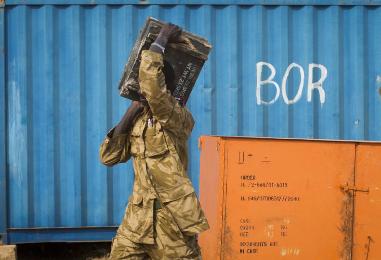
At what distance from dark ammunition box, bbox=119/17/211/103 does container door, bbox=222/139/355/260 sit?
966 mm

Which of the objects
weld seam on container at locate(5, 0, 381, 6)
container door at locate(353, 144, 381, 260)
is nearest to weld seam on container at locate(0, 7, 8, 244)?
weld seam on container at locate(5, 0, 381, 6)

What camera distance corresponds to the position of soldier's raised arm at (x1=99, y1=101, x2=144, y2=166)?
10.8ft

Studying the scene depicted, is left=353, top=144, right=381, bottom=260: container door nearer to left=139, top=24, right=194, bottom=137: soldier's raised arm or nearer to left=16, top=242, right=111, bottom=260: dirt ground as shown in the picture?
left=139, top=24, right=194, bottom=137: soldier's raised arm

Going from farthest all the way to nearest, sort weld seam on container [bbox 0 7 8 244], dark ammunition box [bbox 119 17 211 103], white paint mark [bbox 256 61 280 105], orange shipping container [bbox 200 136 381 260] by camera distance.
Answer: white paint mark [bbox 256 61 280 105]
weld seam on container [bbox 0 7 8 244]
orange shipping container [bbox 200 136 381 260]
dark ammunition box [bbox 119 17 211 103]

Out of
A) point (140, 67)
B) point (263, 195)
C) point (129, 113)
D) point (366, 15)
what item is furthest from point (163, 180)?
point (366, 15)

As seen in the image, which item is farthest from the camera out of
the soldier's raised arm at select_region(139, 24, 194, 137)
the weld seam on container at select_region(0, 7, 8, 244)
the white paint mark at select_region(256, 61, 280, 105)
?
the white paint mark at select_region(256, 61, 280, 105)

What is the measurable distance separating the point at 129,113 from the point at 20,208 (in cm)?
254

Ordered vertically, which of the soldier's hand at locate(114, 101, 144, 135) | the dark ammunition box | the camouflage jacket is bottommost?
the camouflage jacket

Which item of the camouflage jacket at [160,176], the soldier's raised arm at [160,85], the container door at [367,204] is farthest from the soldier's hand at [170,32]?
the container door at [367,204]

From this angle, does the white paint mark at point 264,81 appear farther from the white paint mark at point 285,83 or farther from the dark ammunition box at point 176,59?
the dark ammunition box at point 176,59

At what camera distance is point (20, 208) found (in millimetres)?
5406

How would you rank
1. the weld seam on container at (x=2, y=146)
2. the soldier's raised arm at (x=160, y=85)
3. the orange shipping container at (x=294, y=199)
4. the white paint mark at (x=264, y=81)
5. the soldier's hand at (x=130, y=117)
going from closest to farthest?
the soldier's raised arm at (x=160, y=85), the soldier's hand at (x=130, y=117), the orange shipping container at (x=294, y=199), the weld seam on container at (x=2, y=146), the white paint mark at (x=264, y=81)

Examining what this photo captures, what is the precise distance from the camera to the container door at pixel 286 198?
414cm

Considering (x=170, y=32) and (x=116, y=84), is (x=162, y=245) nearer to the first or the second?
(x=170, y=32)
